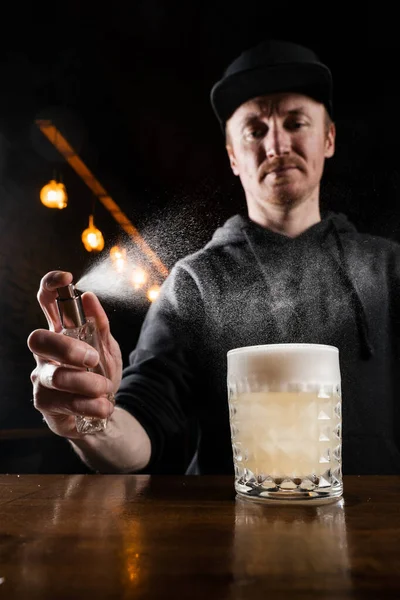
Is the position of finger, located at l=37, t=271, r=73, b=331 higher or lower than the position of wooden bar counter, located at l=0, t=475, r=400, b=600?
higher

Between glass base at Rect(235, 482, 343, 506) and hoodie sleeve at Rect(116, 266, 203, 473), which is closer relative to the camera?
glass base at Rect(235, 482, 343, 506)

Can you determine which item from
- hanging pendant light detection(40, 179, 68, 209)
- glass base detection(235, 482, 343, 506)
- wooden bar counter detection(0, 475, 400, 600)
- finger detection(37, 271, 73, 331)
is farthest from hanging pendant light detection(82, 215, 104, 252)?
glass base detection(235, 482, 343, 506)

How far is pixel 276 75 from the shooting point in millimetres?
1743

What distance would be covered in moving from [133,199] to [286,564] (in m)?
1.40

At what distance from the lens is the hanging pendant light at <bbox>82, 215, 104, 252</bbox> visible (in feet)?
5.84

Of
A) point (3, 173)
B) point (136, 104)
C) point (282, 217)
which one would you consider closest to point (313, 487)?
point (282, 217)

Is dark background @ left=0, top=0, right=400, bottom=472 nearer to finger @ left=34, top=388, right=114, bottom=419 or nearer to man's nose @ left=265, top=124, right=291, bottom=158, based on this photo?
man's nose @ left=265, top=124, right=291, bottom=158

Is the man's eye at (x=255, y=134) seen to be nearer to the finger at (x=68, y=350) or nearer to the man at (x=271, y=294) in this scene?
the man at (x=271, y=294)

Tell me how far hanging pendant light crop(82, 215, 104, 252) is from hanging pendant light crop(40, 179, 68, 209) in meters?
0.12

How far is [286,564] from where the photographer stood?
53 cm

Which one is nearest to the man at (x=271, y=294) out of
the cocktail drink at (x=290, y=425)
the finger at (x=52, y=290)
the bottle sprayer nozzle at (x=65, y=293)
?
the finger at (x=52, y=290)

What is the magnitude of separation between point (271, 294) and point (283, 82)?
688 mm

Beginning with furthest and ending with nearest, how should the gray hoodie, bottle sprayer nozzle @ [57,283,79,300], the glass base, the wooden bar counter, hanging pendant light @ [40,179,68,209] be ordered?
1. hanging pendant light @ [40,179,68,209]
2. the gray hoodie
3. bottle sprayer nozzle @ [57,283,79,300]
4. the glass base
5. the wooden bar counter

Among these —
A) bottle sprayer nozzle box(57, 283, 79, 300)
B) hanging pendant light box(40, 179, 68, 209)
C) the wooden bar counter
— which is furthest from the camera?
hanging pendant light box(40, 179, 68, 209)
